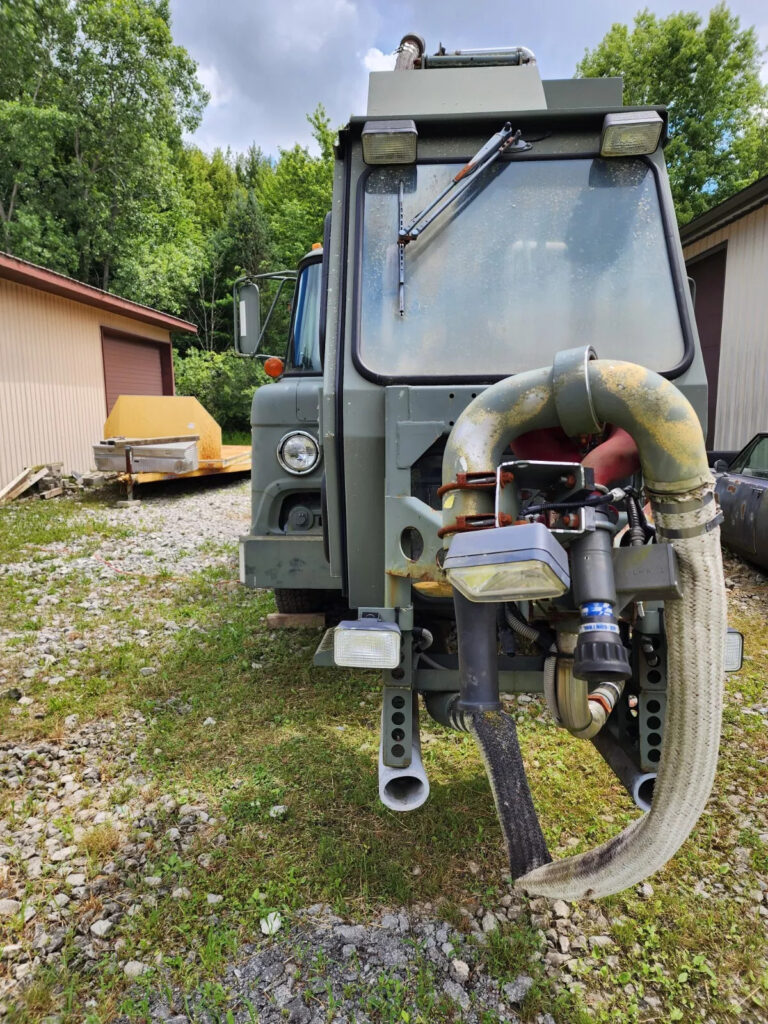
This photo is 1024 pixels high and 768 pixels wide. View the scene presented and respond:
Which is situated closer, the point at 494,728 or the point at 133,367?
the point at 494,728

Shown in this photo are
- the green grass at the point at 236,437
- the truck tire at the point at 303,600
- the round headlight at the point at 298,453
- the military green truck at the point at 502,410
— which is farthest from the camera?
the green grass at the point at 236,437

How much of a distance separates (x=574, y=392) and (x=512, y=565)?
53 cm

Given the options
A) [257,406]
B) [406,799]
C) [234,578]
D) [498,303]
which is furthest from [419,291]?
[234,578]

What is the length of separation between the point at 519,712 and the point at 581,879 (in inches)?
84.7

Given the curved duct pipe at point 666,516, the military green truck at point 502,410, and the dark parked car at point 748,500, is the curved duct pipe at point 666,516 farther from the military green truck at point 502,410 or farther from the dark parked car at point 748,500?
the dark parked car at point 748,500

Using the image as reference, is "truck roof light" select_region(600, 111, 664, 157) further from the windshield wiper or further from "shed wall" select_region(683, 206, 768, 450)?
"shed wall" select_region(683, 206, 768, 450)

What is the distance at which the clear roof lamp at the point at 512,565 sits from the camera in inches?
62.7

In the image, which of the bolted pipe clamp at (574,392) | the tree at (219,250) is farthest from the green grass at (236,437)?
the bolted pipe clamp at (574,392)

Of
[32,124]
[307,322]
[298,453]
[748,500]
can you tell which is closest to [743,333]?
[748,500]

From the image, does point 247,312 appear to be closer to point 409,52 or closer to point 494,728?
point 409,52

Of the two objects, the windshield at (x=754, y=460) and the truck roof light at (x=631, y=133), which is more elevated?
the truck roof light at (x=631, y=133)

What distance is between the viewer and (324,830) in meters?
2.96

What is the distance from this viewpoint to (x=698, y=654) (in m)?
1.85

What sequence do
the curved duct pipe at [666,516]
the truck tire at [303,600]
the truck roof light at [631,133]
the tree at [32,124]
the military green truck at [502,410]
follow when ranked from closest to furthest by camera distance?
the curved duct pipe at [666,516] < the military green truck at [502,410] < the truck roof light at [631,133] < the truck tire at [303,600] < the tree at [32,124]
